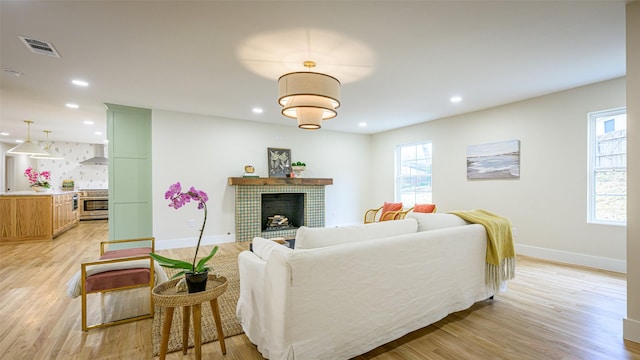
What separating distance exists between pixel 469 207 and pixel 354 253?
4.26 metres

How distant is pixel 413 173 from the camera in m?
6.45

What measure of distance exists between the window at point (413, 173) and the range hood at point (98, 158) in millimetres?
8436

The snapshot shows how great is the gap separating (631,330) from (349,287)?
82.9 inches

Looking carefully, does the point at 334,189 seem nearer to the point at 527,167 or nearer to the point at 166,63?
the point at 527,167

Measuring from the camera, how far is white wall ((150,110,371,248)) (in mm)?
4965

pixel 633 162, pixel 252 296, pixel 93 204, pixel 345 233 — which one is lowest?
pixel 252 296

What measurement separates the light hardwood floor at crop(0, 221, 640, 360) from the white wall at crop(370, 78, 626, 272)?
0.56 metres

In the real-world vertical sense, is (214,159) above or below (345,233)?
above

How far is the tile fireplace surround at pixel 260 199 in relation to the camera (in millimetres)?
5480

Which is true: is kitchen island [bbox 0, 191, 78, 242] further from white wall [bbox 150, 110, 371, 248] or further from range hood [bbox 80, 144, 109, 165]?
range hood [bbox 80, 144, 109, 165]

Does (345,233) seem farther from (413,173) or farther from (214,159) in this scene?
(413,173)

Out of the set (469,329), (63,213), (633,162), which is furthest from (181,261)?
(63,213)

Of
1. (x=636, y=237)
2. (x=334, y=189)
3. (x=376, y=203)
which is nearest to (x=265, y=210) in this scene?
(x=334, y=189)

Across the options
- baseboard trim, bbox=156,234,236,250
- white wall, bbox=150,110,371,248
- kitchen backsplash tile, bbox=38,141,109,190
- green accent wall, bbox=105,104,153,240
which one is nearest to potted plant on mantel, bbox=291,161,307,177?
white wall, bbox=150,110,371,248
